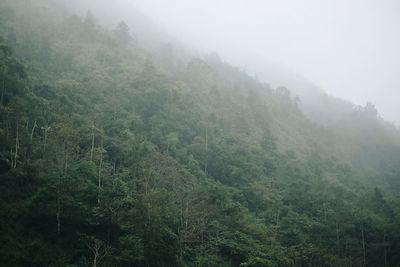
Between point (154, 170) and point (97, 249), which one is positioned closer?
point (97, 249)

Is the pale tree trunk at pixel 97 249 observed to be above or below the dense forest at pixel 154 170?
below

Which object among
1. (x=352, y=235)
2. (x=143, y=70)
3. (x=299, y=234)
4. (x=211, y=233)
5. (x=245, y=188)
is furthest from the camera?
(x=143, y=70)

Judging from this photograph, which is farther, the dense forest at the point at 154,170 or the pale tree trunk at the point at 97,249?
the dense forest at the point at 154,170

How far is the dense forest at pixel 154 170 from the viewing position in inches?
1505

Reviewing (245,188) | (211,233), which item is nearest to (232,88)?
(245,188)

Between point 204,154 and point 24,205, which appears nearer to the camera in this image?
point 24,205

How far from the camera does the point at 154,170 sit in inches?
1932

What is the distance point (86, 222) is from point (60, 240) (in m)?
2.60

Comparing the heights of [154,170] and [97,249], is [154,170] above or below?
above

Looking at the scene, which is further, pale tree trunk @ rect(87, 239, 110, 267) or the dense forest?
the dense forest

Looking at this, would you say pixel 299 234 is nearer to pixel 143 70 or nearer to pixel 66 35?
pixel 143 70

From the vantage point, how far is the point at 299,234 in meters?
53.2

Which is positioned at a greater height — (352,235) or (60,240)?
(352,235)

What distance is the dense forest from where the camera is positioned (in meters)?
38.2
